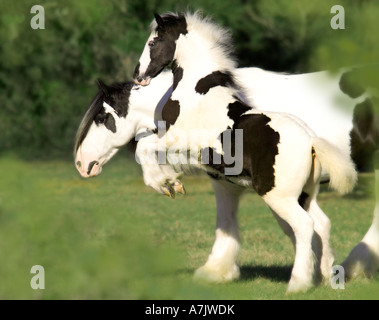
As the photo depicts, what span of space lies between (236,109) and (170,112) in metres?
0.56

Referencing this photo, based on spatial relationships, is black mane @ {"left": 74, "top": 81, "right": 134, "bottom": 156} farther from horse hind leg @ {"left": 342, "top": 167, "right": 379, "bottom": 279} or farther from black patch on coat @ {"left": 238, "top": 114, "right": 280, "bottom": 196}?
horse hind leg @ {"left": 342, "top": 167, "right": 379, "bottom": 279}

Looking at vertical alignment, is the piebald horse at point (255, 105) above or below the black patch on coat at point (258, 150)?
above

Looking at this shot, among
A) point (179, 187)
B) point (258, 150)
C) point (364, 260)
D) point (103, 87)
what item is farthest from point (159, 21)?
point (364, 260)

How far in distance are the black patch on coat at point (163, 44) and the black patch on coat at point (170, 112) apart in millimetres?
264

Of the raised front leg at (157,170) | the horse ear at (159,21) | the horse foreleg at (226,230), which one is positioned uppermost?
the horse ear at (159,21)

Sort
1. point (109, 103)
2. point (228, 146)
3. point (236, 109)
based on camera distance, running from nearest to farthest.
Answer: point (228, 146) → point (236, 109) → point (109, 103)

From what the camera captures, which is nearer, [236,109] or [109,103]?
[236,109]

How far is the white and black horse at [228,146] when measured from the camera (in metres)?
4.77

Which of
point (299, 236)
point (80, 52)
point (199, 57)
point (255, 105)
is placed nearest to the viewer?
point (299, 236)

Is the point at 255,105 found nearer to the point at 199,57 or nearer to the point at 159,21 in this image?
the point at 199,57

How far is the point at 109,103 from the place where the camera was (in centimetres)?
600

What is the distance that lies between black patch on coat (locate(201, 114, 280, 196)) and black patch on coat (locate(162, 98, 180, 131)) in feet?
1.80

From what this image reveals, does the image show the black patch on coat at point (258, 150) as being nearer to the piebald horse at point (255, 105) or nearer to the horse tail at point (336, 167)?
the horse tail at point (336, 167)

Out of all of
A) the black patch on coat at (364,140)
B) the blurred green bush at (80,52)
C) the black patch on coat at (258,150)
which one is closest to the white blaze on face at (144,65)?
the black patch on coat at (258,150)
